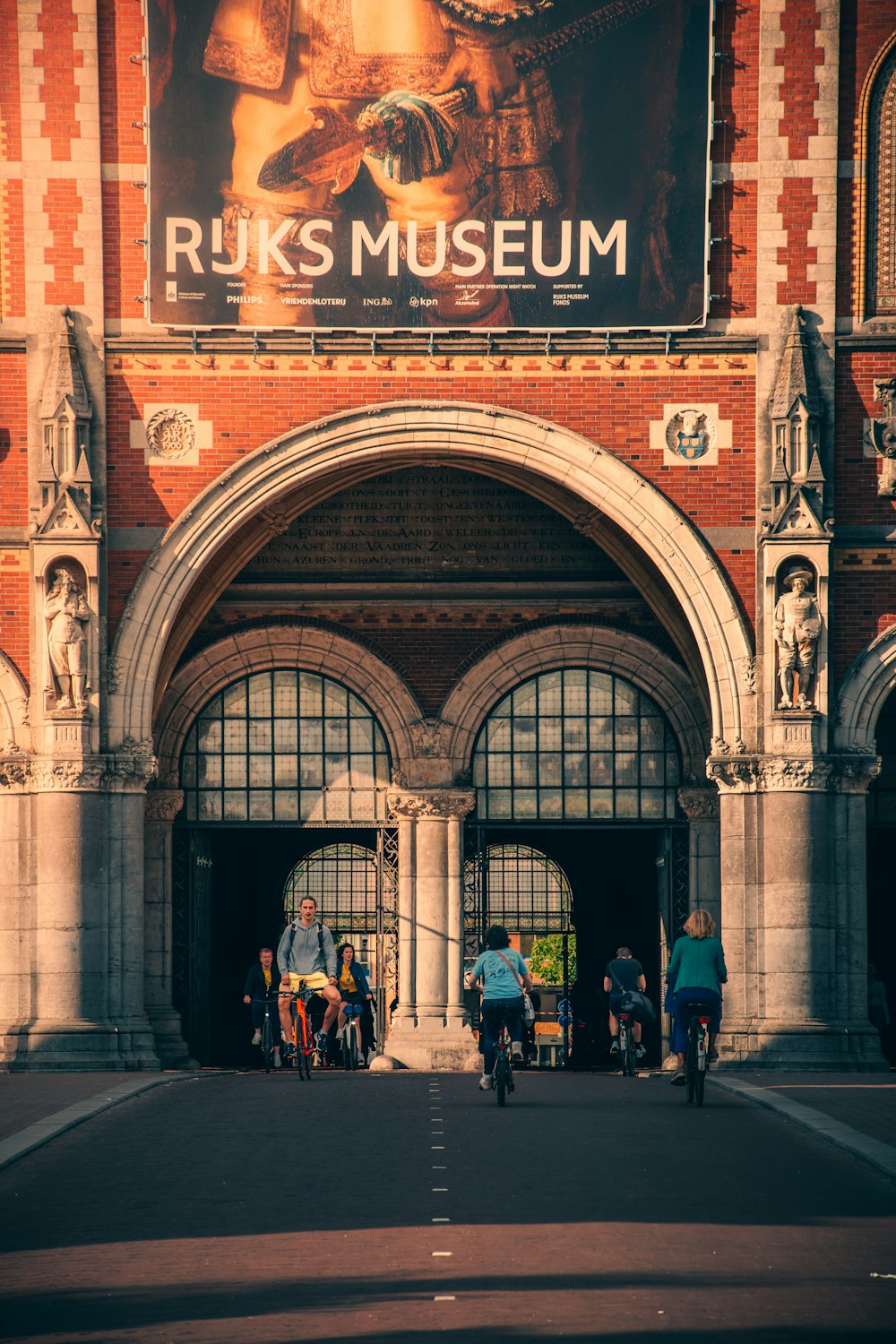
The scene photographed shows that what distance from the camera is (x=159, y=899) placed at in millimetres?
25641

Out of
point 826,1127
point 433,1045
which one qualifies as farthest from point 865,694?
point 826,1127

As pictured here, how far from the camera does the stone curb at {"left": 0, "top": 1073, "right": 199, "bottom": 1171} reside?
13.2 metres

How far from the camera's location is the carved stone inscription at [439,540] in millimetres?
26141

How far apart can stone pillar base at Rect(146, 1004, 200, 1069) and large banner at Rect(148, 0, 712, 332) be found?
8.42 metres

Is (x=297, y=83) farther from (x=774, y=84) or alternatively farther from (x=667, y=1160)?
(x=667, y=1160)

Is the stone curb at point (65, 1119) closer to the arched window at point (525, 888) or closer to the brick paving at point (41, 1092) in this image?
the brick paving at point (41, 1092)

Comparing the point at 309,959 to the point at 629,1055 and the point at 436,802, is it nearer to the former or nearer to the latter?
the point at 629,1055

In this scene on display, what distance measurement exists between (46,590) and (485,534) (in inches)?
244

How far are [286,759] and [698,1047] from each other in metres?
10.8

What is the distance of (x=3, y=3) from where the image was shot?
22.9 m

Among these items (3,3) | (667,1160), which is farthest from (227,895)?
(667,1160)

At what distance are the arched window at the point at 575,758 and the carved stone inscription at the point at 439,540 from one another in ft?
5.01

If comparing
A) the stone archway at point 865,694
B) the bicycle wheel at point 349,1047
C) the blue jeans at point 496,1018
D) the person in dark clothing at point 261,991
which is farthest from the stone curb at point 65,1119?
the stone archway at point 865,694

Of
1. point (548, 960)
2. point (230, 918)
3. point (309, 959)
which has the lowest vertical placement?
point (548, 960)
